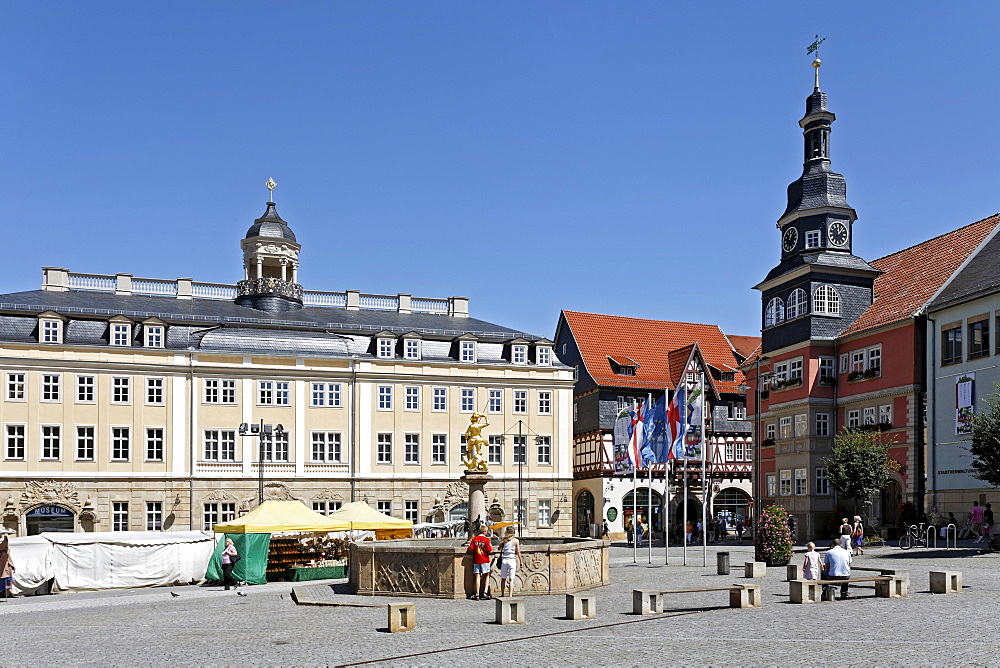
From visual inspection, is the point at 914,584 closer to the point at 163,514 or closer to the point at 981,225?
the point at 981,225

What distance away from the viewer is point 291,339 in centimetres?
5722

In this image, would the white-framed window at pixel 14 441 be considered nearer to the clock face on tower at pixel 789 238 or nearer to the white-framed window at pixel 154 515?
the white-framed window at pixel 154 515

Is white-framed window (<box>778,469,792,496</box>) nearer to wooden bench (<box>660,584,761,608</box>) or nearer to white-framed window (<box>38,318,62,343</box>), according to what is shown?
wooden bench (<box>660,584,761,608</box>)

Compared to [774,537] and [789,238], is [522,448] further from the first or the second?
[774,537]

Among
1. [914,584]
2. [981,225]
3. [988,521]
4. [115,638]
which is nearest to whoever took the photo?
[115,638]

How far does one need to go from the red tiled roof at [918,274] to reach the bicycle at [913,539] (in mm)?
9112

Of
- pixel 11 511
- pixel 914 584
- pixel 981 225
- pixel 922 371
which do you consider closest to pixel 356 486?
pixel 11 511

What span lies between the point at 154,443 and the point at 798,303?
29761mm

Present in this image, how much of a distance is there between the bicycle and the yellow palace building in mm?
20276

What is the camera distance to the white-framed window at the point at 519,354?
200ft

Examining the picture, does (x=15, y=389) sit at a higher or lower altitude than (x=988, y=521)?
higher

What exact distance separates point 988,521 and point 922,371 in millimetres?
6855

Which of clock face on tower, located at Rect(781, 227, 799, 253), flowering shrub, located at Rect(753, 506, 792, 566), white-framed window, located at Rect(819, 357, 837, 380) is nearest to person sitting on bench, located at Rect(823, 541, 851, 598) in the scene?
flowering shrub, located at Rect(753, 506, 792, 566)

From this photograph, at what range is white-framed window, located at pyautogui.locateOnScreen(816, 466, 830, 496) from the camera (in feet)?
164
